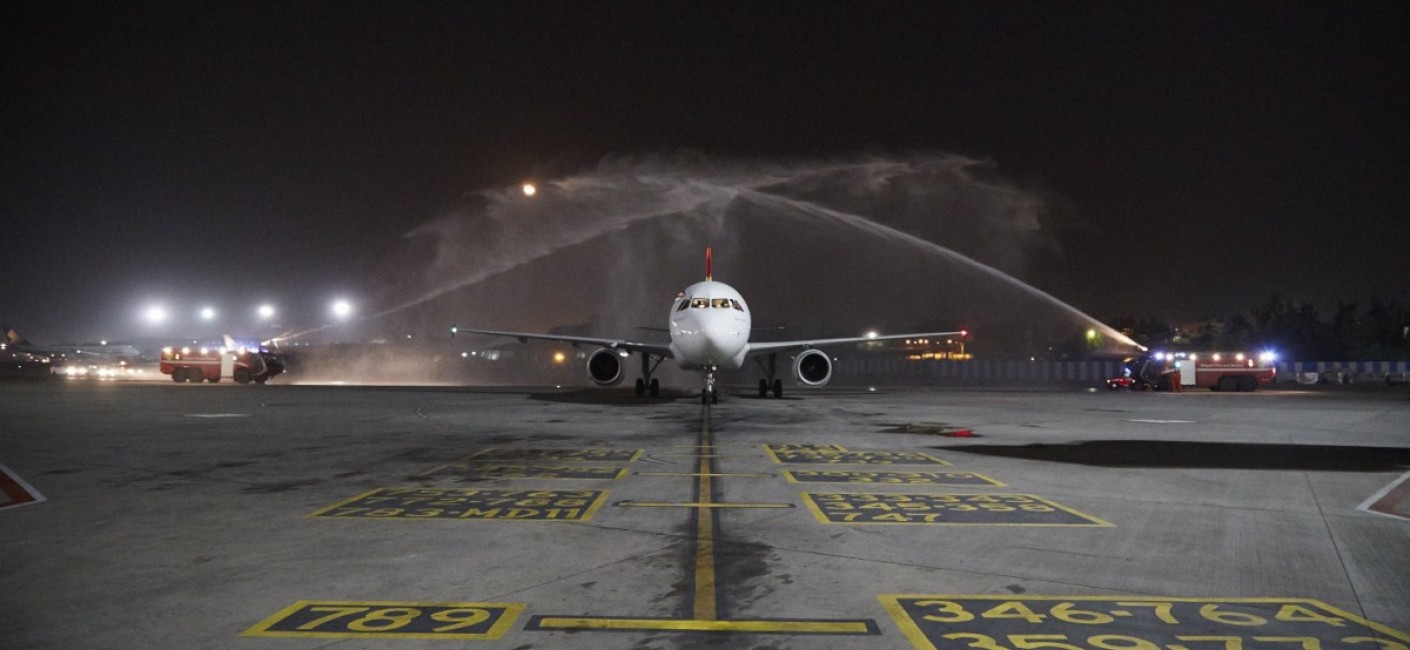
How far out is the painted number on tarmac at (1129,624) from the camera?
4980 millimetres

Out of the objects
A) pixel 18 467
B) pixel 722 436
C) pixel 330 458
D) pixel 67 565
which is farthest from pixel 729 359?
pixel 67 565

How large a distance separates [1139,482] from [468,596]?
9.67 metres

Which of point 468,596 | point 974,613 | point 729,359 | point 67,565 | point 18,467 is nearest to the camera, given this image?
point 974,613

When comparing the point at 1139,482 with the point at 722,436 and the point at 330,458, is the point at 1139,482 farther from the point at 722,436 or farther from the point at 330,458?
the point at 330,458

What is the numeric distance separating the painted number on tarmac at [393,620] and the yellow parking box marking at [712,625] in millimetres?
304

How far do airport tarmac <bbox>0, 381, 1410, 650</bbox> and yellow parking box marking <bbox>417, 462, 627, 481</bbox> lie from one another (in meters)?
0.10

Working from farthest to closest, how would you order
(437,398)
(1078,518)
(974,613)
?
(437,398) → (1078,518) → (974,613)

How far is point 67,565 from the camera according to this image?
22.3 ft

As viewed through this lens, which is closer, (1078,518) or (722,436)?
(1078,518)

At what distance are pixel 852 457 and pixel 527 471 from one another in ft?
18.2

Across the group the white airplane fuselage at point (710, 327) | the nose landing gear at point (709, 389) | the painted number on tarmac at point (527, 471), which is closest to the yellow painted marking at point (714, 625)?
the painted number on tarmac at point (527, 471)

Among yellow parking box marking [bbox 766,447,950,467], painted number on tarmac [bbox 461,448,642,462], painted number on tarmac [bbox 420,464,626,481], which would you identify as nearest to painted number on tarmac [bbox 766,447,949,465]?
yellow parking box marking [bbox 766,447,950,467]

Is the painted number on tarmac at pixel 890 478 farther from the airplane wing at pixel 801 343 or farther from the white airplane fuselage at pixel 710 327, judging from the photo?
the airplane wing at pixel 801 343

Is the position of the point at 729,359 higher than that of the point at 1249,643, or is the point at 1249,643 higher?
the point at 729,359
